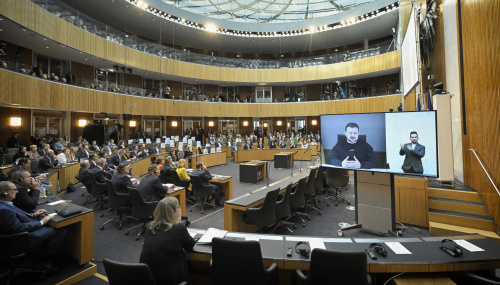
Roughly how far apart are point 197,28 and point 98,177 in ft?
48.6

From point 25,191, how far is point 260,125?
802 inches

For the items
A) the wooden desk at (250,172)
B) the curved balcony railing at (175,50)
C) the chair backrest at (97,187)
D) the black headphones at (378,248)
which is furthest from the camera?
the curved balcony railing at (175,50)

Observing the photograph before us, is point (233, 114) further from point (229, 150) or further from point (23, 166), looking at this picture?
point (23, 166)

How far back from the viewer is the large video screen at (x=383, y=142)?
3121 millimetres

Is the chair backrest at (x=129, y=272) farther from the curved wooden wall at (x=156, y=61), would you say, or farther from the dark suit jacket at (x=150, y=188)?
the curved wooden wall at (x=156, y=61)

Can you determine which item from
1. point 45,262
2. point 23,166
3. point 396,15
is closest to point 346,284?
point 45,262

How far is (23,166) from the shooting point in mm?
5441

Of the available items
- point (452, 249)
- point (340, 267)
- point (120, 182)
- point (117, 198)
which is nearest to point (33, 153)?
point (120, 182)

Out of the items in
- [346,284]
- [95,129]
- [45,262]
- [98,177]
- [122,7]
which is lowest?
[45,262]

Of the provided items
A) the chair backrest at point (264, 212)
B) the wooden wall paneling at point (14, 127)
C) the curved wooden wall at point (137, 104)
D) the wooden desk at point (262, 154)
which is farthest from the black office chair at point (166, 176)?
the wooden wall paneling at point (14, 127)

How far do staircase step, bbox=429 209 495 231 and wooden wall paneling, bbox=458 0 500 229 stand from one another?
0.17 metres

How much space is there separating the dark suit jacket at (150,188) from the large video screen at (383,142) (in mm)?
3173

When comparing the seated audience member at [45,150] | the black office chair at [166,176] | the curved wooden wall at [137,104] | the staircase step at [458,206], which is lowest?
the staircase step at [458,206]

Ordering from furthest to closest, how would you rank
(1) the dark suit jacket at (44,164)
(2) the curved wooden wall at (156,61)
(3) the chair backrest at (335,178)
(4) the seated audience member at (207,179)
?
1. (2) the curved wooden wall at (156,61)
2. (1) the dark suit jacket at (44,164)
3. (3) the chair backrest at (335,178)
4. (4) the seated audience member at (207,179)
